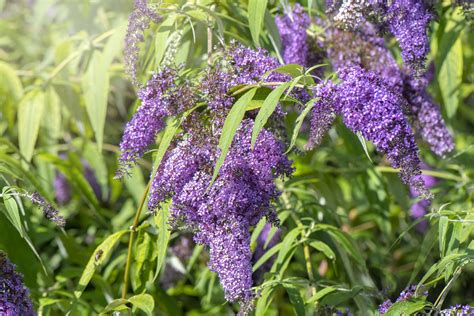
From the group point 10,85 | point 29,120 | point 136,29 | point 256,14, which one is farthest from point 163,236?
point 10,85

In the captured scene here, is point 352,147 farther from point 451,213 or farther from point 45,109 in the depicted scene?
point 45,109

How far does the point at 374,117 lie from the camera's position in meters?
2.15

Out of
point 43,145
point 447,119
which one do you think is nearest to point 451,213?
point 447,119

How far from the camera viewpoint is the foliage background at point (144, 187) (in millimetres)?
2848

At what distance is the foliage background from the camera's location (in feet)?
9.34

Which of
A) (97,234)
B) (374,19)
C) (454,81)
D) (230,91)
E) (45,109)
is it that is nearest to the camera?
(230,91)

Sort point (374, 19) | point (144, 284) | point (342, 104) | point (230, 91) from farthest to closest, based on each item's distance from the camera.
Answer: point (144, 284)
point (374, 19)
point (230, 91)
point (342, 104)

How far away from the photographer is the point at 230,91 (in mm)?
2385

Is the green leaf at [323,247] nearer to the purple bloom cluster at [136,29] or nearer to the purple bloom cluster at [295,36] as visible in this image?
the purple bloom cluster at [295,36]

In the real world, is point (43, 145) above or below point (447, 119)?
below

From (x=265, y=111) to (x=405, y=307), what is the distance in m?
0.72

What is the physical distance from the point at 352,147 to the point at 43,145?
194 cm

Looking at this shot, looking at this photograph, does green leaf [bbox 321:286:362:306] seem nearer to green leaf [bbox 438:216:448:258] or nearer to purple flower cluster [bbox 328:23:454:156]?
green leaf [bbox 438:216:448:258]

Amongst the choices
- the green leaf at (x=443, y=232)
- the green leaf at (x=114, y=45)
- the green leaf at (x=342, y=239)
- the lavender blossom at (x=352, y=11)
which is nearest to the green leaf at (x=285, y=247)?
the green leaf at (x=342, y=239)
